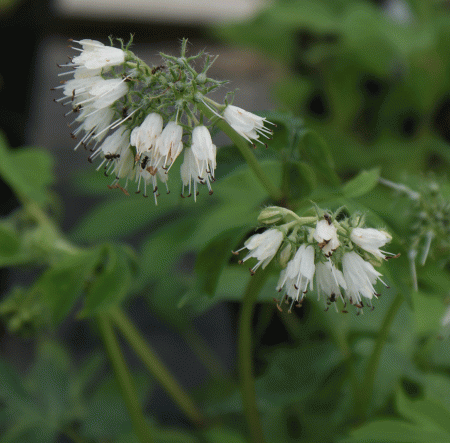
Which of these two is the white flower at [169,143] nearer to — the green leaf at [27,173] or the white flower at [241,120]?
the white flower at [241,120]

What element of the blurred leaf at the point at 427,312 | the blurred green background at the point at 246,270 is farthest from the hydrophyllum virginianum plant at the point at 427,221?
the blurred leaf at the point at 427,312

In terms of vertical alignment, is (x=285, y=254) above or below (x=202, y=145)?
below

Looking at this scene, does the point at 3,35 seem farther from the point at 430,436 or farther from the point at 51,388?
the point at 430,436

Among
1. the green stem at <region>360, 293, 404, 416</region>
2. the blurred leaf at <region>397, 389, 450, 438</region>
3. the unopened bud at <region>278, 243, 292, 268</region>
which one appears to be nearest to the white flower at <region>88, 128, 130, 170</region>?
the unopened bud at <region>278, 243, 292, 268</region>

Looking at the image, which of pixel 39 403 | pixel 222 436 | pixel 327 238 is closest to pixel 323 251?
pixel 327 238

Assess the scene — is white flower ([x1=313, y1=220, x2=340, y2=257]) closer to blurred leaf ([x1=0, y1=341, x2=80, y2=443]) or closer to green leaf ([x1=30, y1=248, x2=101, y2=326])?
green leaf ([x1=30, y1=248, x2=101, y2=326])

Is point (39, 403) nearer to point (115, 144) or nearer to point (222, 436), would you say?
point (222, 436)
